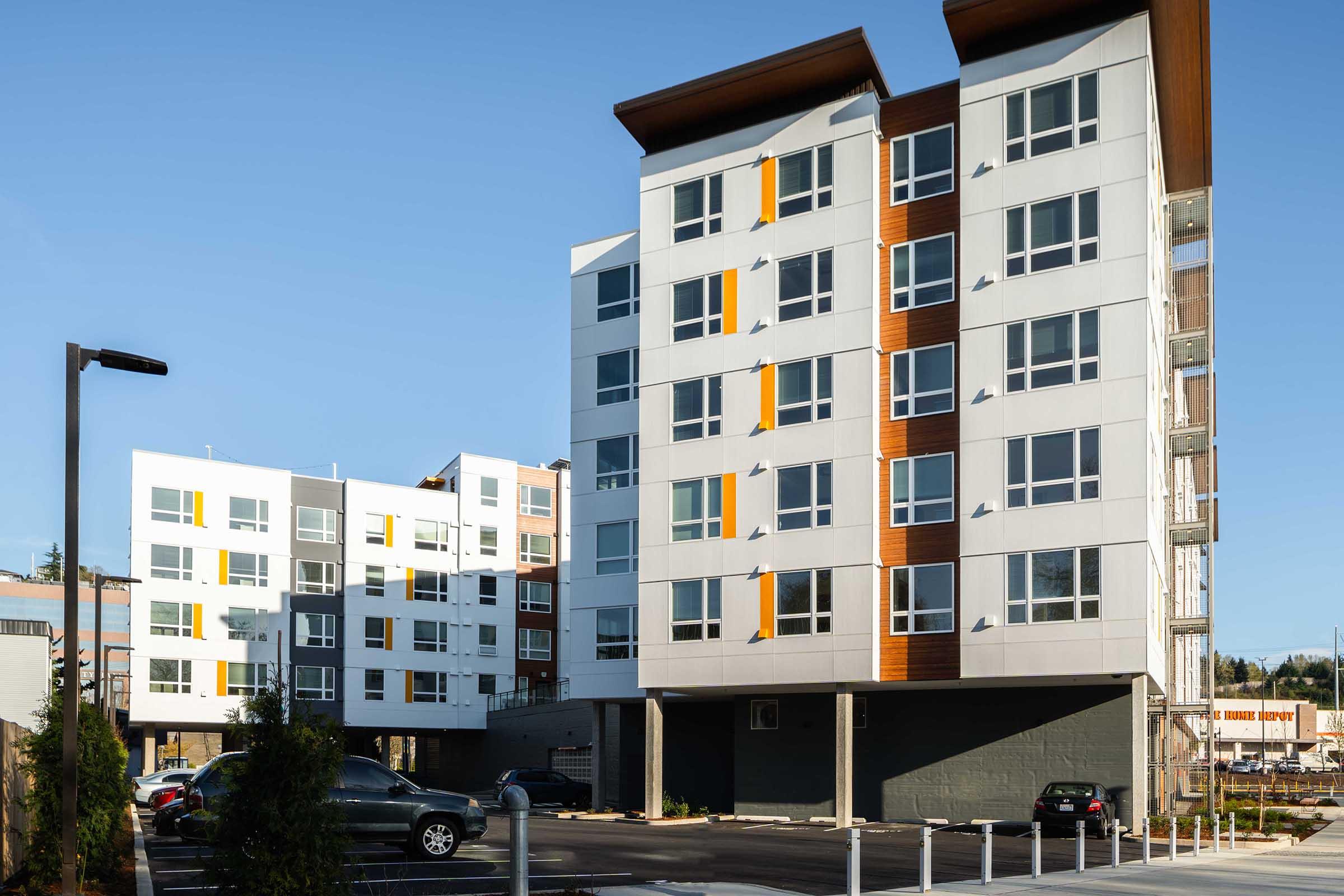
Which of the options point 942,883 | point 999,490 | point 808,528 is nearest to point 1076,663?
point 999,490

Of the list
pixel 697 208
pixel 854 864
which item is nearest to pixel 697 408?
pixel 697 208

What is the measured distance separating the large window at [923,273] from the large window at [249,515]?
137 feet

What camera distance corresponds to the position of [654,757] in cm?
3778

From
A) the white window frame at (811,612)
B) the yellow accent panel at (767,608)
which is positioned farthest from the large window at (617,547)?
the white window frame at (811,612)

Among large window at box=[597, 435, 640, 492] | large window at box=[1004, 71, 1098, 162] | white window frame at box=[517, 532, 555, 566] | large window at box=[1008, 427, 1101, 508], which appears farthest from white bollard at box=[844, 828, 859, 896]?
white window frame at box=[517, 532, 555, 566]

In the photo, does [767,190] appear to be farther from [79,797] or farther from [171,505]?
[171,505]

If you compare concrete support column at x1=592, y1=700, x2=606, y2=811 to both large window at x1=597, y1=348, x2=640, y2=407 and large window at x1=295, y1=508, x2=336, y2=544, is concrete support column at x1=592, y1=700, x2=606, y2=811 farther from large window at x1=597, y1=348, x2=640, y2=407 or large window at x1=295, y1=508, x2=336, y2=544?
large window at x1=295, y1=508, x2=336, y2=544

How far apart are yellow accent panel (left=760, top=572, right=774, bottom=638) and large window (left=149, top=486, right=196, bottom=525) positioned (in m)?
38.8

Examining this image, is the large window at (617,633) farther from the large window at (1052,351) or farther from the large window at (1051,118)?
the large window at (1051,118)

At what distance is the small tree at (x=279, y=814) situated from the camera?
12188mm

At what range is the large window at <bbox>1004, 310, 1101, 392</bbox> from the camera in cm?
3194

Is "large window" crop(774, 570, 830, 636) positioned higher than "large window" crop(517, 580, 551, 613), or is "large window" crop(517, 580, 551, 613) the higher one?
"large window" crop(774, 570, 830, 636)

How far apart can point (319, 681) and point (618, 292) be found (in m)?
31.6

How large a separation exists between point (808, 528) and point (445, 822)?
15507 mm
